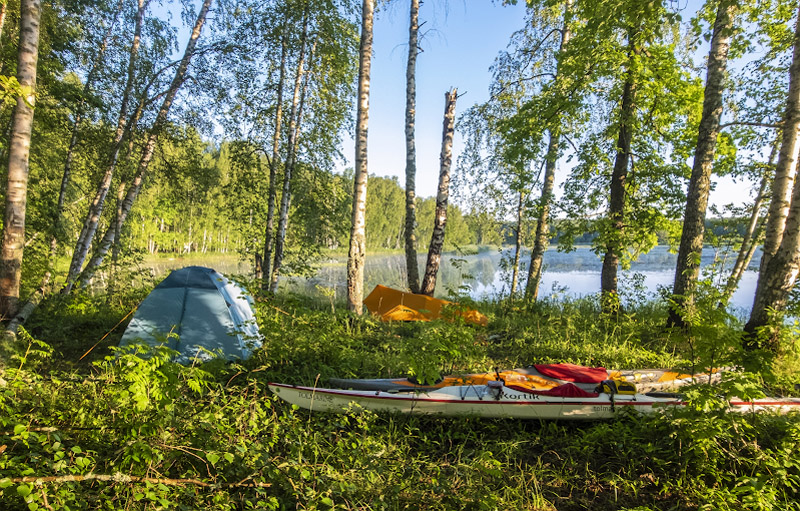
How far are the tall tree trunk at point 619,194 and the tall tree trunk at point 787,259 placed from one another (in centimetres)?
265

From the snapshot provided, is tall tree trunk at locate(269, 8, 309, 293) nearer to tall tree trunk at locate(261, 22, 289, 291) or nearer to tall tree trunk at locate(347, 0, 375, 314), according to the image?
tall tree trunk at locate(261, 22, 289, 291)

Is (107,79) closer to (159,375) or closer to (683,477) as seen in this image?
(159,375)

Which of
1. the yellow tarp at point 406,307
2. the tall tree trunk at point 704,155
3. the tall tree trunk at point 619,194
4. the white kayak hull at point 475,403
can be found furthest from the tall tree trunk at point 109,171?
the tall tree trunk at point 704,155

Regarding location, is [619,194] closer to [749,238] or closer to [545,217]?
[545,217]

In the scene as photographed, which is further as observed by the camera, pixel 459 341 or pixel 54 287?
pixel 54 287

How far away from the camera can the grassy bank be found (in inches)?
91.8

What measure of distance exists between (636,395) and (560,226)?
18.5 ft

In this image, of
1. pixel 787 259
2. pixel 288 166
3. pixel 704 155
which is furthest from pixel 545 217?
pixel 288 166

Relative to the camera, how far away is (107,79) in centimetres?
929

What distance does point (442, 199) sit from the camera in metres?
9.16

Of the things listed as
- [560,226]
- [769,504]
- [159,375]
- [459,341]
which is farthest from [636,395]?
[560,226]

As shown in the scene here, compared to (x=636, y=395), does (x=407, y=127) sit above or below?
above

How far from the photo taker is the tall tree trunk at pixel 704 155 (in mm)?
6223

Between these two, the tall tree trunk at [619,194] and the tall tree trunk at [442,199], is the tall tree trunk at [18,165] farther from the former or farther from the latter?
A: the tall tree trunk at [619,194]
